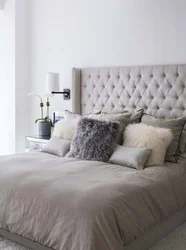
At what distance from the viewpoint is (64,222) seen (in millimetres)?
2514

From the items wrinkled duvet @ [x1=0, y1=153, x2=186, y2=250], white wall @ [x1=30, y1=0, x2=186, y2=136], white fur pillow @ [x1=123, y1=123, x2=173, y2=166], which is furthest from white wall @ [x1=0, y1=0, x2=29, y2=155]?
white fur pillow @ [x1=123, y1=123, x2=173, y2=166]

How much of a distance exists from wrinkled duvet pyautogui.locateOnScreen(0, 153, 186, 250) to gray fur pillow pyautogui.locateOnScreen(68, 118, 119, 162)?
0.58 feet

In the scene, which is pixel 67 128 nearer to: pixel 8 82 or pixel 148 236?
pixel 148 236

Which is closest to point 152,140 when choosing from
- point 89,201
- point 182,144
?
point 182,144

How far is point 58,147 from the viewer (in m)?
3.95

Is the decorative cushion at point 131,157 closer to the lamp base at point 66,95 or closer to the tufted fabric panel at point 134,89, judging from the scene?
the tufted fabric panel at point 134,89

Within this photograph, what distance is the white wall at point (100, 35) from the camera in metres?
4.13

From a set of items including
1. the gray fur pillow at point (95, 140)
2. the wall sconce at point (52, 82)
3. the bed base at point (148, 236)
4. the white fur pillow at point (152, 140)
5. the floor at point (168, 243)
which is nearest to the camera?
the bed base at point (148, 236)

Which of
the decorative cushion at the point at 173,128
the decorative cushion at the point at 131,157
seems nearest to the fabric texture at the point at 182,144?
the decorative cushion at the point at 173,128

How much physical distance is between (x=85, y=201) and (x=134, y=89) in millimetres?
2135

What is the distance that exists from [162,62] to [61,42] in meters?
1.69

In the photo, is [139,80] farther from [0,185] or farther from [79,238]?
[79,238]

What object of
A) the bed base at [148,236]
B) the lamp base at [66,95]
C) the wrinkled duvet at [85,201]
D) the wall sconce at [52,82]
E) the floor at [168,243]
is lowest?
the floor at [168,243]

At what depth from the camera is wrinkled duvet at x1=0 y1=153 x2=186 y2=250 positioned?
7.99 feet
